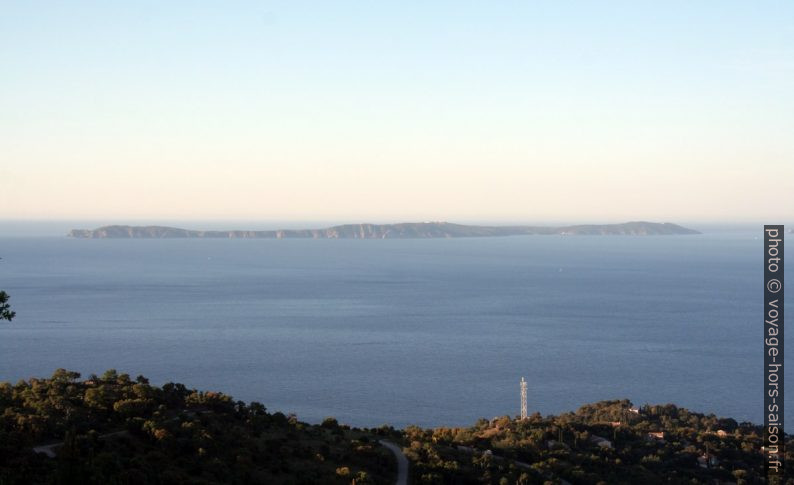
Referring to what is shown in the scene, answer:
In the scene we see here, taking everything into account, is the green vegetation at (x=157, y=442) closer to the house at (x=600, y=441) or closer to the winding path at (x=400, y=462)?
the winding path at (x=400, y=462)

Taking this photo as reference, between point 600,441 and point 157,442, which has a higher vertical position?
point 157,442

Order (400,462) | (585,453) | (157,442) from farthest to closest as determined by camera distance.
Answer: (585,453)
(400,462)
(157,442)

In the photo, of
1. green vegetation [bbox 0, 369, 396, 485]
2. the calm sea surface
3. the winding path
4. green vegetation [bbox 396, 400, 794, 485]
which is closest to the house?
green vegetation [bbox 396, 400, 794, 485]

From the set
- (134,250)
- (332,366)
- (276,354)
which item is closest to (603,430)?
(332,366)

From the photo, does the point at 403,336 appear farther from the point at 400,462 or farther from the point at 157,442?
the point at 157,442

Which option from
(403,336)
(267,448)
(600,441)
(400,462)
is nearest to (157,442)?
(267,448)

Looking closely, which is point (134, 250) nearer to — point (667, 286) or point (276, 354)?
point (667, 286)
